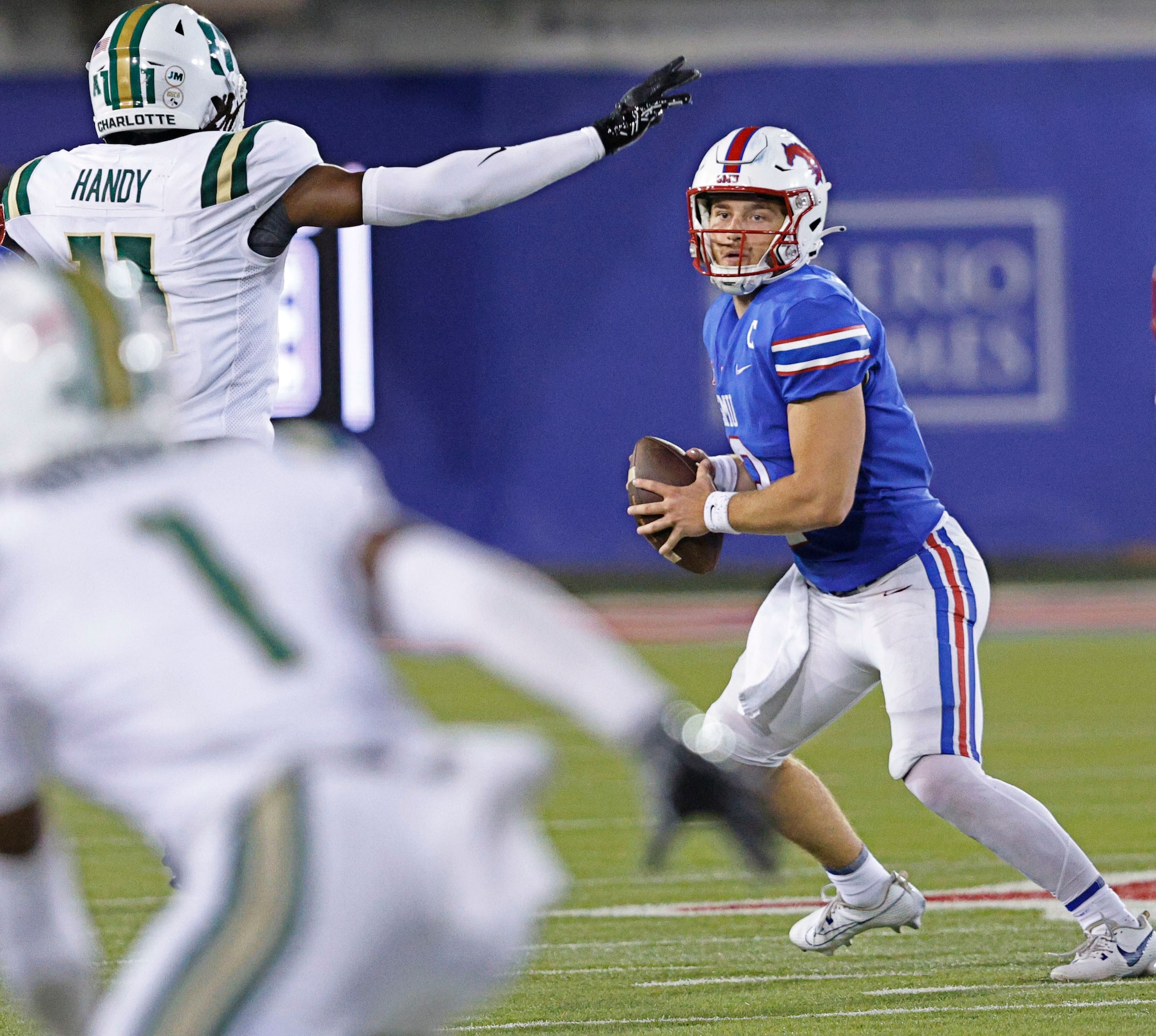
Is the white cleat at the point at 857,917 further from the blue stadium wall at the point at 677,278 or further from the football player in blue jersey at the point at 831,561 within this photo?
the blue stadium wall at the point at 677,278

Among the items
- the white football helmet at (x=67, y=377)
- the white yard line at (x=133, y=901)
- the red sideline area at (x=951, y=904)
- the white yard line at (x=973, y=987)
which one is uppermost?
the white football helmet at (x=67, y=377)

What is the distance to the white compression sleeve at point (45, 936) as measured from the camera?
79.9 inches

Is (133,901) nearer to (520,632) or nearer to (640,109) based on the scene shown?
(640,109)

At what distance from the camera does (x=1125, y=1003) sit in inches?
131

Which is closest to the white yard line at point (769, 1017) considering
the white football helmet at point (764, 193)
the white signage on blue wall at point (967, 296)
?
the white football helmet at point (764, 193)

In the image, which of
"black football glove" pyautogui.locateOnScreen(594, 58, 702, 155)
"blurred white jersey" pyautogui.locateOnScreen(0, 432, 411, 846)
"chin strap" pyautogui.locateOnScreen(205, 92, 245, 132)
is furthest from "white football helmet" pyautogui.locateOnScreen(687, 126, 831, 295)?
"blurred white jersey" pyautogui.locateOnScreen(0, 432, 411, 846)

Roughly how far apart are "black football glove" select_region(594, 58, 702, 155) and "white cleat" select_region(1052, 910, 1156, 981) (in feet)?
5.05

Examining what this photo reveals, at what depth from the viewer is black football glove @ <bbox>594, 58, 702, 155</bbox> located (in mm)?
3596

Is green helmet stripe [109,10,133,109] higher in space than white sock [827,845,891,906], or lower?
higher

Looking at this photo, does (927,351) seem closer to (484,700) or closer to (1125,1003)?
(484,700)

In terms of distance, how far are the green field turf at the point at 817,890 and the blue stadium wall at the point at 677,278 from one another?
461cm

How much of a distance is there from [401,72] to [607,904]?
9.82 meters

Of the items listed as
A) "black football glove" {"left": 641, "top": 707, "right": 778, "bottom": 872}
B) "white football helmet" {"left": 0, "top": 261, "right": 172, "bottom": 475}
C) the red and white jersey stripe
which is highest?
"white football helmet" {"left": 0, "top": 261, "right": 172, "bottom": 475}

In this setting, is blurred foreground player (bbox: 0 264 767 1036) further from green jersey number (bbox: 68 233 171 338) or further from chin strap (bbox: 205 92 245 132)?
chin strap (bbox: 205 92 245 132)
